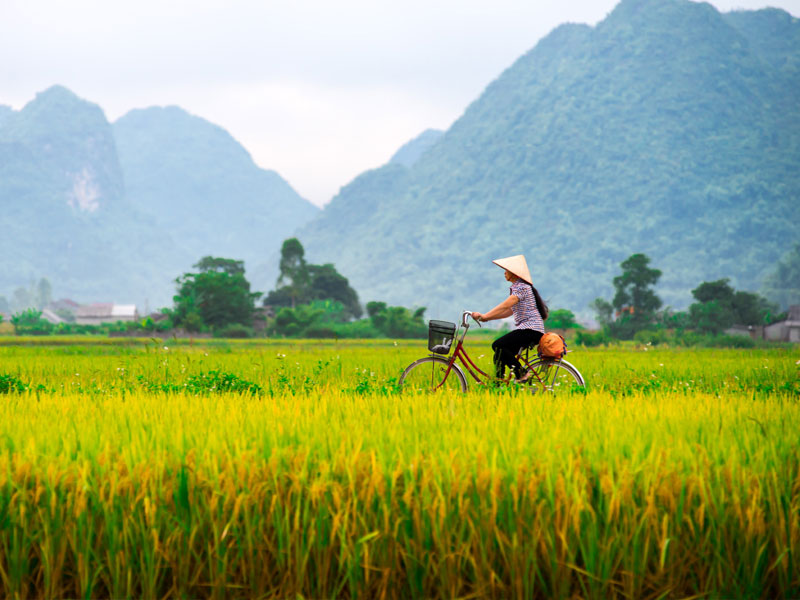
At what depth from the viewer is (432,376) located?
9.10 meters

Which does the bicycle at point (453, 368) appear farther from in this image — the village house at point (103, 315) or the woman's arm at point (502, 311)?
the village house at point (103, 315)

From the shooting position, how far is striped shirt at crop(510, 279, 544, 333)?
355 inches

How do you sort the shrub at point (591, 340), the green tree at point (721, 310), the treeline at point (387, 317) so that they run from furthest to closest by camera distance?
the green tree at point (721, 310), the treeline at point (387, 317), the shrub at point (591, 340)

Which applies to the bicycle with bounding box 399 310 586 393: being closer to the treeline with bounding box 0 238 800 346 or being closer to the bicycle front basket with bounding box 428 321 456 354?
the bicycle front basket with bounding box 428 321 456 354

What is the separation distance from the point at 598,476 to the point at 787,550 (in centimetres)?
104

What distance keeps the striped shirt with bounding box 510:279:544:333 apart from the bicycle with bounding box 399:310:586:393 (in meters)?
0.34

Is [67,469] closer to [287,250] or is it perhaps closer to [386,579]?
[386,579]

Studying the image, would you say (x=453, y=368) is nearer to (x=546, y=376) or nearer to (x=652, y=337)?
(x=546, y=376)

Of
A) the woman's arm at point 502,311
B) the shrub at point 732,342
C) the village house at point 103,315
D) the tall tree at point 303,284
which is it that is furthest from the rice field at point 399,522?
the village house at point 103,315

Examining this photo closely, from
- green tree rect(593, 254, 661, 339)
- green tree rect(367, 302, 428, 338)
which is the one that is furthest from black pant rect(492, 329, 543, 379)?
green tree rect(593, 254, 661, 339)

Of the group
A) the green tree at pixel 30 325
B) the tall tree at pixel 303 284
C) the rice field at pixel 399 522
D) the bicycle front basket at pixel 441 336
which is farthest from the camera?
the tall tree at pixel 303 284

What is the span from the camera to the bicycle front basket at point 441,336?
888 centimetres

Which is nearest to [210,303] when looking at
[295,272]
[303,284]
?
[295,272]

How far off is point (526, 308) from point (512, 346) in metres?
0.51
